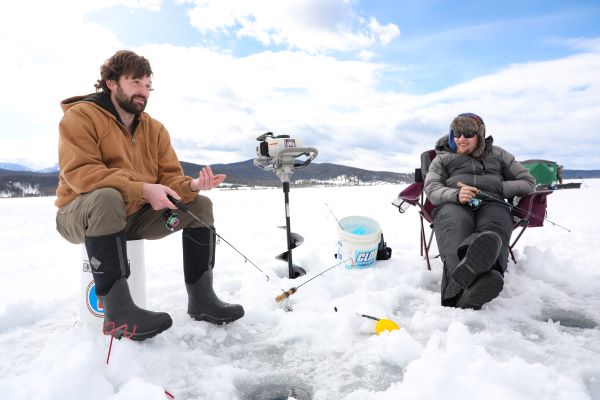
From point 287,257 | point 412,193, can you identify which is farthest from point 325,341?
point 412,193

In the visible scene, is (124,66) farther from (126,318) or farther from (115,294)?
(126,318)

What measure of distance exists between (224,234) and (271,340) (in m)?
4.37

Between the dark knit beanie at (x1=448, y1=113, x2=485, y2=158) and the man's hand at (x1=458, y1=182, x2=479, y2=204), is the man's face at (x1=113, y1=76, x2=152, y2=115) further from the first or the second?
the dark knit beanie at (x1=448, y1=113, x2=485, y2=158)

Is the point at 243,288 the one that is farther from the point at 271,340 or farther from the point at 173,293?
the point at 271,340

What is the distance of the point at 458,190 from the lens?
10.5 feet

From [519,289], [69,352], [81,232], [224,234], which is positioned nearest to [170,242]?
[224,234]

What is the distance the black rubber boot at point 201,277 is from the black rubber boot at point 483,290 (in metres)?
1.48

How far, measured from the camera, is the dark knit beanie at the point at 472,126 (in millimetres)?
3521

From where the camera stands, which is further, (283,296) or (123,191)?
(283,296)

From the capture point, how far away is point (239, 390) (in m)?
1.80

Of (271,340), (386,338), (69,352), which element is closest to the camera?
(69,352)

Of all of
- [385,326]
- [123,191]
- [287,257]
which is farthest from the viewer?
[287,257]

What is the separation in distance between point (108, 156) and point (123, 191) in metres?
0.34

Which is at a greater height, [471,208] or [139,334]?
[471,208]
